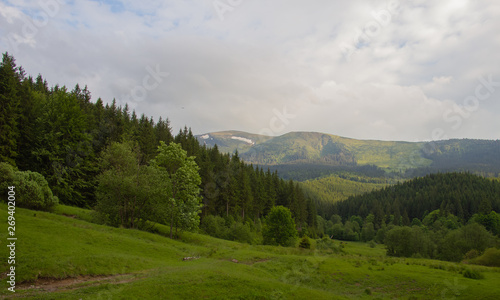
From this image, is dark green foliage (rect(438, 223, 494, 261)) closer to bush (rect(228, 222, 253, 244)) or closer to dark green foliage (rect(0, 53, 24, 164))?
bush (rect(228, 222, 253, 244))

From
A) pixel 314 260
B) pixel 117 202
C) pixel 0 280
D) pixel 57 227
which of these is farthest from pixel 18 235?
pixel 314 260

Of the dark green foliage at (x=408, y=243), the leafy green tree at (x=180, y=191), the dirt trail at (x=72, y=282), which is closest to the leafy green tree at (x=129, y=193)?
the leafy green tree at (x=180, y=191)

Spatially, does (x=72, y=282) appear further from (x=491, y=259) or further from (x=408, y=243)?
(x=408, y=243)

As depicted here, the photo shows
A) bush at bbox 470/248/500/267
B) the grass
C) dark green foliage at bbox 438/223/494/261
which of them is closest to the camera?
the grass

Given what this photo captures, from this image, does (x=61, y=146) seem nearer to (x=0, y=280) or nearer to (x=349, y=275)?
(x=0, y=280)

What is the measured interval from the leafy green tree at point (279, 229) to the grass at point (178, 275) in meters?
27.5

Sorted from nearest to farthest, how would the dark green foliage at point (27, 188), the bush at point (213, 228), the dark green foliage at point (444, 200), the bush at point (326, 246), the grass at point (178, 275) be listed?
the grass at point (178, 275), the dark green foliage at point (27, 188), the bush at point (213, 228), the bush at point (326, 246), the dark green foliage at point (444, 200)

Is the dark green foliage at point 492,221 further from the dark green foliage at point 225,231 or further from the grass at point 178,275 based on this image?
the grass at point 178,275

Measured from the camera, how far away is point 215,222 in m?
57.6

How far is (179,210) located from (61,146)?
963 inches

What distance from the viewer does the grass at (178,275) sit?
14.5 meters

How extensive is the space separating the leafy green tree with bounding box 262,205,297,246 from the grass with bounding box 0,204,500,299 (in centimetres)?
2750

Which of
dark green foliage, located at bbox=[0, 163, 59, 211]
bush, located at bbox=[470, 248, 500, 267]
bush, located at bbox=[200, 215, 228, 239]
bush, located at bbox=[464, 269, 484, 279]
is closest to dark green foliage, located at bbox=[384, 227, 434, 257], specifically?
bush, located at bbox=[470, 248, 500, 267]

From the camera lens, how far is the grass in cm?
1448
